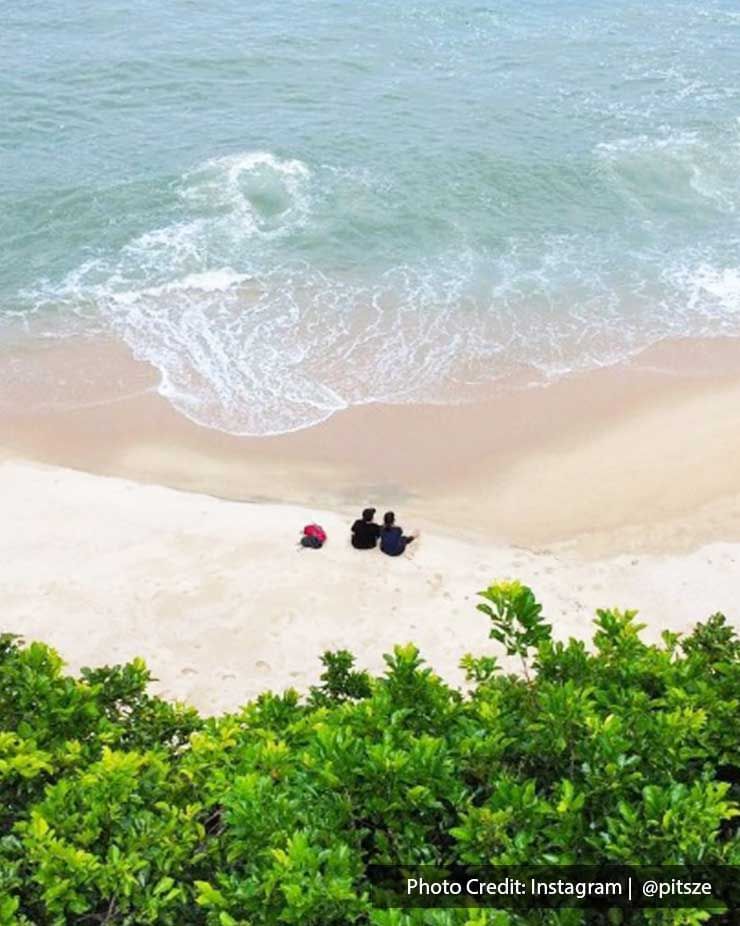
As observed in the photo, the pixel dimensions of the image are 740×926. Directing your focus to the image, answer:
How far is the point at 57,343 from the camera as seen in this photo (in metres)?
19.3

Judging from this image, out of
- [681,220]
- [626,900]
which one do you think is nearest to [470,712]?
[626,900]

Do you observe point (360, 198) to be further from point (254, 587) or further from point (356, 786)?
point (356, 786)

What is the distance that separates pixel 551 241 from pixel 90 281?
10.6 meters

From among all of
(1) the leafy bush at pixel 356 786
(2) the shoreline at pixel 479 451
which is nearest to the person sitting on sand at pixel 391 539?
(2) the shoreline at pixel 479 451

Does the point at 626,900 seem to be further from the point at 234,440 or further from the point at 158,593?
the point at 234,440

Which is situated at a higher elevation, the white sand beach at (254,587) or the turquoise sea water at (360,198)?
the turquoise sea water at (360,198)

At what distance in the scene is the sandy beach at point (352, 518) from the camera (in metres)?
12.3

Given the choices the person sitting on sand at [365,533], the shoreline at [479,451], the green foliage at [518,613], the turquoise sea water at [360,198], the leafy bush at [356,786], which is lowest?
the leafy bush at [356,786]

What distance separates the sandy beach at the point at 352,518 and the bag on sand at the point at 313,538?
0.55 feet

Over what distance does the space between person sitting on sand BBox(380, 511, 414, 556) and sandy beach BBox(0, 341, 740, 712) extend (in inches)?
7.8

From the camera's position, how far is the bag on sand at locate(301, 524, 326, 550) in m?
13.7

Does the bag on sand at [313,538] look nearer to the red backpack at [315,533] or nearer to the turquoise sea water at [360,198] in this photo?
the red backpack at [315,533]

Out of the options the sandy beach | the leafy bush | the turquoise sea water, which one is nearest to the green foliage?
the leafy bush

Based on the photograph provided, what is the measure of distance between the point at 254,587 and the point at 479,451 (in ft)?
17.4
